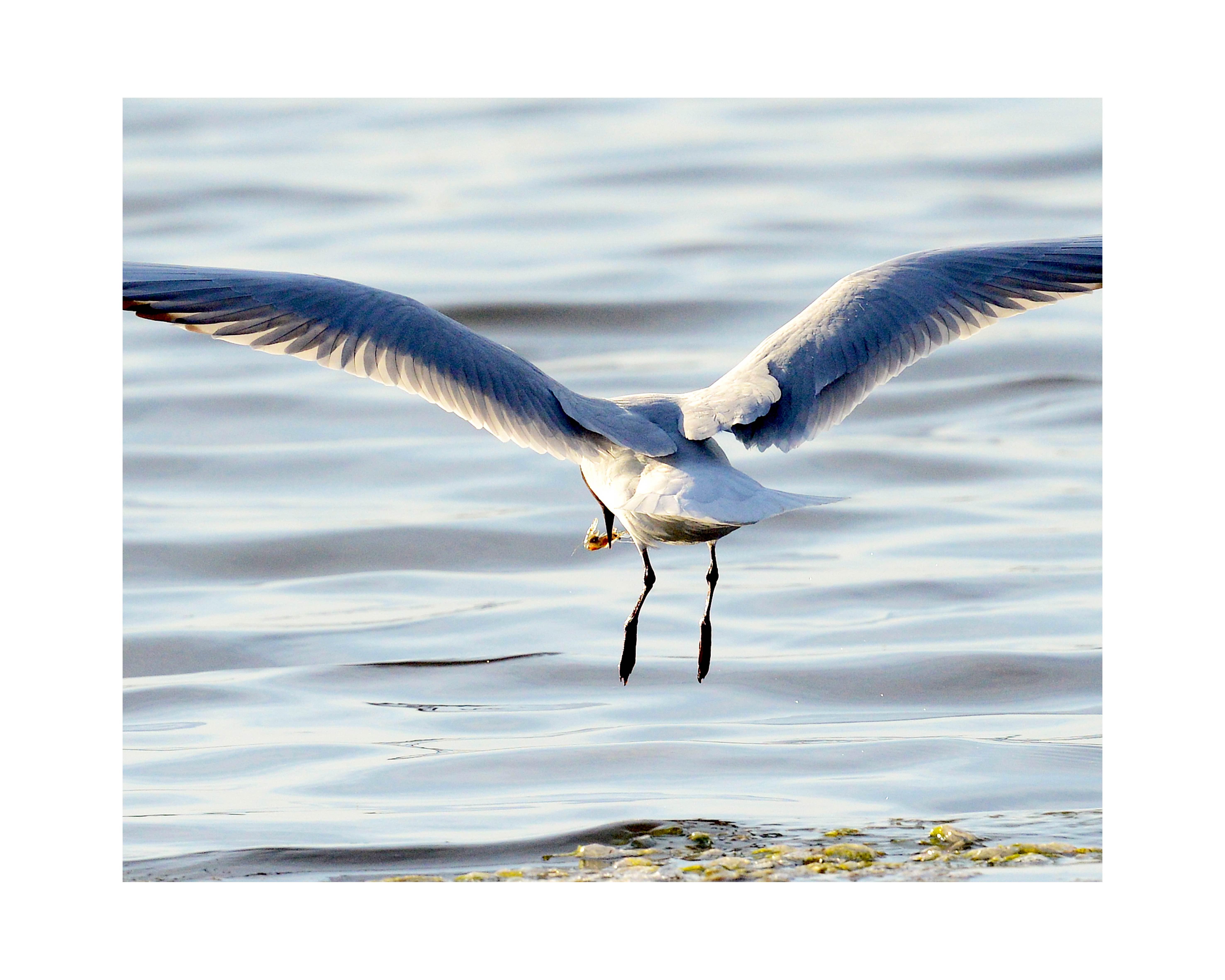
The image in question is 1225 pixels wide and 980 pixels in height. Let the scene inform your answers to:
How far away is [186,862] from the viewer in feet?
17.1

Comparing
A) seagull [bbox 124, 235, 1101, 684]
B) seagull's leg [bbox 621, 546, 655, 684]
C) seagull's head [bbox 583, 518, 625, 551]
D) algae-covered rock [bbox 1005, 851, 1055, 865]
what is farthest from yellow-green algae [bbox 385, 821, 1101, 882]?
seagull's head [bbox 583, 518, 625, 551]

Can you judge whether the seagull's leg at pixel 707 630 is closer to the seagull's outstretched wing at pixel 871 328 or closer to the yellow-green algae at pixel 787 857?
the seagull's outstretched wing at pixel 871 328

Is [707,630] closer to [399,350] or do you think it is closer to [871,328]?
[871,328]

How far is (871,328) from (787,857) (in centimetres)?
190

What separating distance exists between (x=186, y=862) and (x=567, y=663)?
243 cm

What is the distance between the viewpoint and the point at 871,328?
5.74 metres

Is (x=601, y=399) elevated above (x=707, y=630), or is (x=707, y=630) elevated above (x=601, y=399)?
(x=601, y=399)

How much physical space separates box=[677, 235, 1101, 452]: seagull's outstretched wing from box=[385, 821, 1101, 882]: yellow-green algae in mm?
1288

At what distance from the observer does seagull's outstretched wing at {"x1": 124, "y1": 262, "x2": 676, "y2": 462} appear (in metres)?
5.27

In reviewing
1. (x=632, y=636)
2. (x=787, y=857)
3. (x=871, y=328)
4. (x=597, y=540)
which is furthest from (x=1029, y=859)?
(x=597, y=540)

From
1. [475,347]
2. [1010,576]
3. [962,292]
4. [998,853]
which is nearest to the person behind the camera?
[998,853]

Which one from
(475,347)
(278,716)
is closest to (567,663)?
(278,716)

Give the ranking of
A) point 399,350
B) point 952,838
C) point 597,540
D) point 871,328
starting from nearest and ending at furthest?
point 952,838, point 399,350, point 871,328, point 597,540
